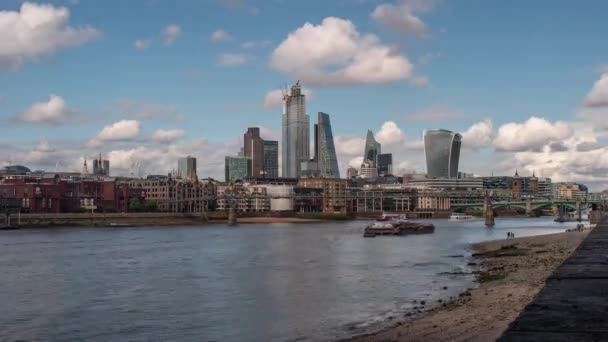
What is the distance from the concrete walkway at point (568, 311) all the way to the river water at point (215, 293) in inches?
257

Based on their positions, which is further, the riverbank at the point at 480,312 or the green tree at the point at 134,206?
the green tree at the point at 134,206

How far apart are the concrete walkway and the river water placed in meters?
6.52

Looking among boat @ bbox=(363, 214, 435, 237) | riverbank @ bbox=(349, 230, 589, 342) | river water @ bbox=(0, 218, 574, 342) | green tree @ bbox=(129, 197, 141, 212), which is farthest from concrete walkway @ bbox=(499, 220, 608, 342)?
green tree @ bbox=(129, 197, 141, 212)

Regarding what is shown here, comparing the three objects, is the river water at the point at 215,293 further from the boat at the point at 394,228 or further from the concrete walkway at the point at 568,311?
the boat at the point at 394,228

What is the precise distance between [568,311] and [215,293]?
73.7ft

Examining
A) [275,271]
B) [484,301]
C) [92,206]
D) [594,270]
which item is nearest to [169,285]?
[275,271]

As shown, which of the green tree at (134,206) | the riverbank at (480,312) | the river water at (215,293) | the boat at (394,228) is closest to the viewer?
the riverbank at (480,312)

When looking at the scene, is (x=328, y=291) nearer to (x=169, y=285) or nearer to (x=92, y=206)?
(x=169, y=285)

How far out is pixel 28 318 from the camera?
108 feet

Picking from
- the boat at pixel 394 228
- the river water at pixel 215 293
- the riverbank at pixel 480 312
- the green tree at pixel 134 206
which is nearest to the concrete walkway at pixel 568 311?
the riverbank at pixel 480 312

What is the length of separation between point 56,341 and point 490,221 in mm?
156830

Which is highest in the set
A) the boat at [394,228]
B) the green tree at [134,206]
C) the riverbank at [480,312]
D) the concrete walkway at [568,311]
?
the green tree at [134,206]

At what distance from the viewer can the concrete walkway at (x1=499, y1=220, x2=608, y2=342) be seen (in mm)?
20094

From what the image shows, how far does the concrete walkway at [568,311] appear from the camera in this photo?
65.9 feet
